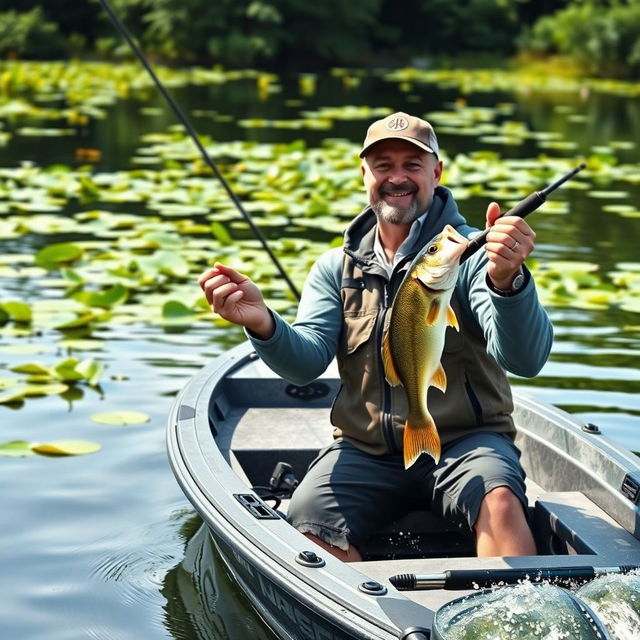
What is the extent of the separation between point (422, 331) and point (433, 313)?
0.20ft

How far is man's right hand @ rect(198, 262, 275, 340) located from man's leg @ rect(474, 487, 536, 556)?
29.4 inches

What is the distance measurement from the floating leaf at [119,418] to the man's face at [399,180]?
2.03 m

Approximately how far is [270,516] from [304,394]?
1.54 meters

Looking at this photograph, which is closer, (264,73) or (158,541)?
(158,541)

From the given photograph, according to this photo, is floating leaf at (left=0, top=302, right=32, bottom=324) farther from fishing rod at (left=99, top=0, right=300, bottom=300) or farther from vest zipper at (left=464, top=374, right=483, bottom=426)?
vest zipper at (left=464, top=374, right=483, bottom=426)

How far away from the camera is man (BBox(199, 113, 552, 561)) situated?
11.0 feet

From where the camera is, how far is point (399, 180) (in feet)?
11.7

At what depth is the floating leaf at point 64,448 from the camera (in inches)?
195

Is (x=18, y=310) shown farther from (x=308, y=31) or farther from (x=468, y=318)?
(x=308, y=31)

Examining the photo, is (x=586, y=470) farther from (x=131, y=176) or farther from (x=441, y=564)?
(x=131, y=176)

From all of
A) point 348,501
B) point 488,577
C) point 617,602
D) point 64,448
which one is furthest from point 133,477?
point 617,602

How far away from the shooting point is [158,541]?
4.34m

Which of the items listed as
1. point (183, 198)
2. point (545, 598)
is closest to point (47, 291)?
point (183, 198)

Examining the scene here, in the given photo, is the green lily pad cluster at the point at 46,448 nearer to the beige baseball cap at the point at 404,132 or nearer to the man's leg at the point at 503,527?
the beige baseball cap at the point at 404,132
